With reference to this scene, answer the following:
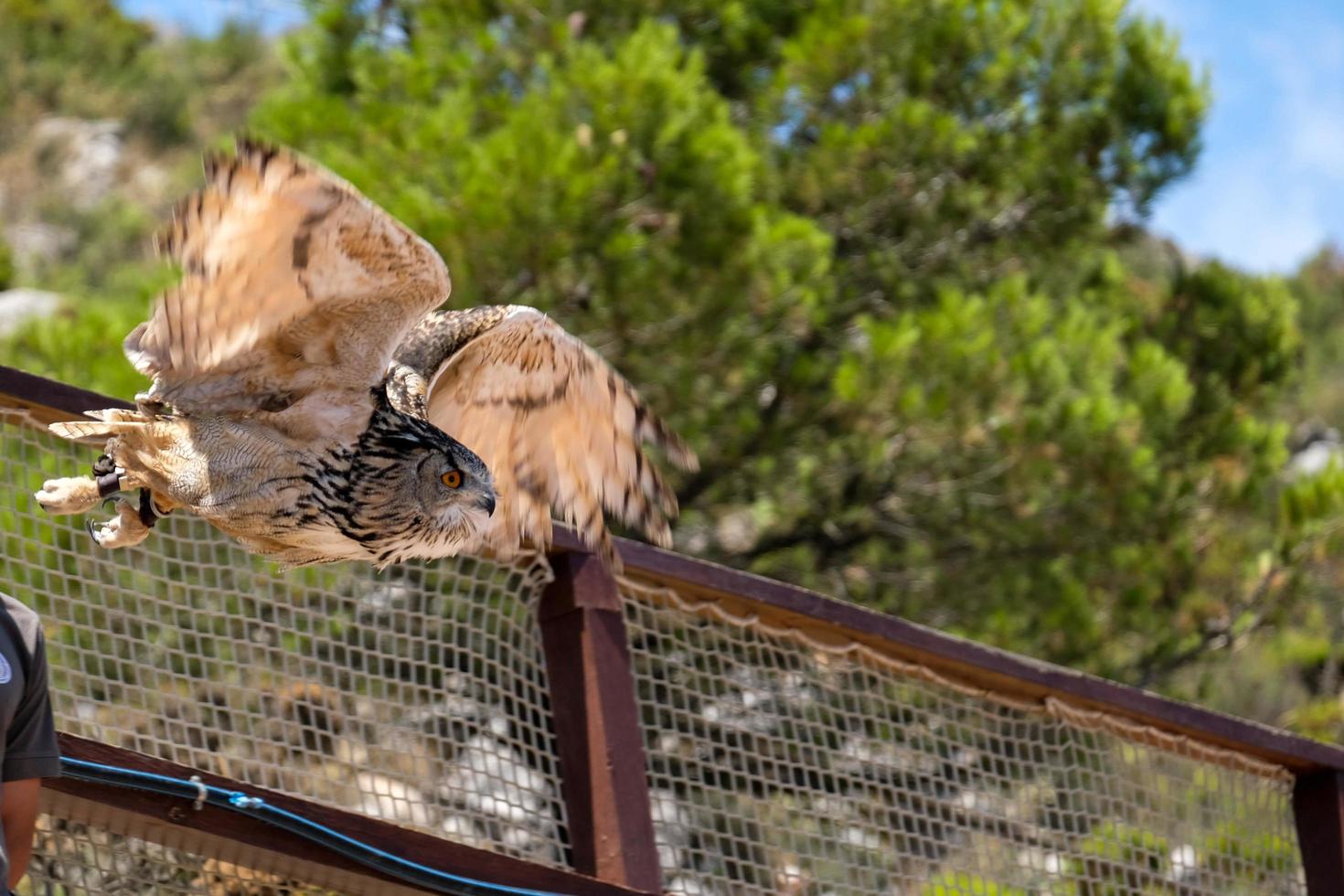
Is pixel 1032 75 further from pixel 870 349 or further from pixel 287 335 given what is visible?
pixel 287 335

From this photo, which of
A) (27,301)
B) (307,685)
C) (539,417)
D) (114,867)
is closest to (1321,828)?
(539,417)

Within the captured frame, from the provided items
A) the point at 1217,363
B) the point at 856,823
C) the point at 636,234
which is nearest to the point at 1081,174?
the point at 1217,363

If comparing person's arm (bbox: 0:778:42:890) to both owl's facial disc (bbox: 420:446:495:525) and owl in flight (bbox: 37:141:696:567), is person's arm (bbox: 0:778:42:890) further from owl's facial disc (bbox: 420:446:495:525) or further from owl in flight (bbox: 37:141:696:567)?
owl's facial disc (bbox: 420:446:495:525)

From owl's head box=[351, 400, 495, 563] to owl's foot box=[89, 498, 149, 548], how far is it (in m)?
0.43

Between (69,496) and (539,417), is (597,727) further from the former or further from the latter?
(69,496)

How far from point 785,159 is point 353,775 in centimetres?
504

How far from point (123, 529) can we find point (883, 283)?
18.0 feet

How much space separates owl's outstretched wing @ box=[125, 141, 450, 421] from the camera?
7.61 ft

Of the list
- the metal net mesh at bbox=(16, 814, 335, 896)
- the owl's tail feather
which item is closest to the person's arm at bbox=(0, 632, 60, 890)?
the metal net mesh at bbox=(16, 814, 335, 896)

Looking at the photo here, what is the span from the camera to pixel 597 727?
→ 2752 millimetres

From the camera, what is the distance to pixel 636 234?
6.33 m

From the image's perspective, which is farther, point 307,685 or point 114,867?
point 307,685

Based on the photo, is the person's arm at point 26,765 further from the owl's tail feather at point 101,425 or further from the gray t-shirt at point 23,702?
the owl's tail feather at point 101,425

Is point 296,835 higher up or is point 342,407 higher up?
point 342,407
